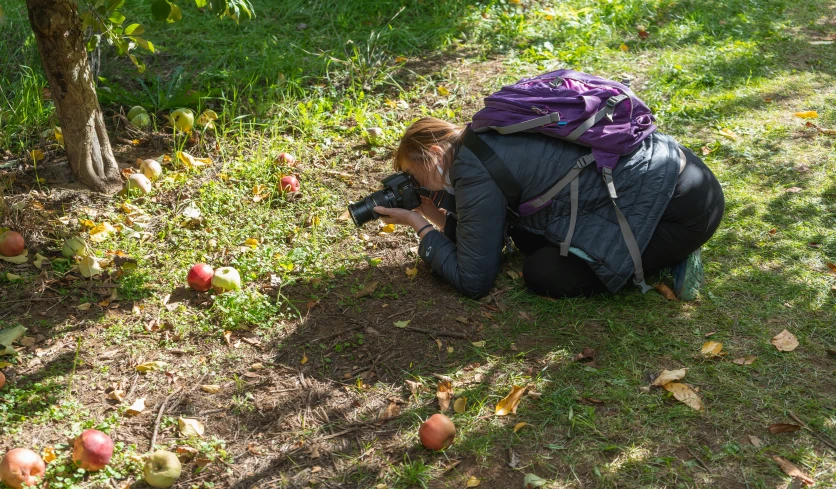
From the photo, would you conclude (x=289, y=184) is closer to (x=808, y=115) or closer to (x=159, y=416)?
(x=159, y=416)

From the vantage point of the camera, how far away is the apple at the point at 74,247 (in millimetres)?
3711

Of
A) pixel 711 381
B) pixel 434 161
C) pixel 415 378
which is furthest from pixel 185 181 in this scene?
pixel 711 381

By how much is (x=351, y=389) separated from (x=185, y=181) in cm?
198

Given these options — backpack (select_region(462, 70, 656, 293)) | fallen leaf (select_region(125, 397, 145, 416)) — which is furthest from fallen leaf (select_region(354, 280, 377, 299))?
fallen leaf (select_region(125, 397, 145, 416))

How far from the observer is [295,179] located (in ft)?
14.6

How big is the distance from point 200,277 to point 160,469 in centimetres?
115

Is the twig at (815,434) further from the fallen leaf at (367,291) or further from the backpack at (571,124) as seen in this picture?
the fallen leaf at (367,291)

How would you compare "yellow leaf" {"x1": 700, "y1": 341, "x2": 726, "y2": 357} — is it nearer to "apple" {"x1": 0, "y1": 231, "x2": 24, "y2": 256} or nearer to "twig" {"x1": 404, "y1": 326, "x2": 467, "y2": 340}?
"twig" {"x1": 404, "y1": 326, "x2": 467, "y2": 340}

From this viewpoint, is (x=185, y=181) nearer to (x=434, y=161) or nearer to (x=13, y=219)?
(x=13, y=219)

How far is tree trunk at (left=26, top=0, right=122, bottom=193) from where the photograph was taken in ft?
12.0

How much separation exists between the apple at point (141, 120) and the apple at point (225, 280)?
1.68m

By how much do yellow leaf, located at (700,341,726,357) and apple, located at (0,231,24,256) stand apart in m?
3.37

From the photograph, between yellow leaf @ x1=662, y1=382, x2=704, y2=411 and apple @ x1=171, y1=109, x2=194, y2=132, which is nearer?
yellow leaf @ x1=662, y1=382, x2=704, y2=411

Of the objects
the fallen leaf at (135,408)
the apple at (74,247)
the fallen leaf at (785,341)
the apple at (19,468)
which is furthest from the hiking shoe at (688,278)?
the apple at (74,247)
